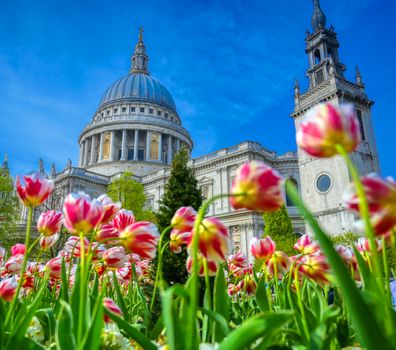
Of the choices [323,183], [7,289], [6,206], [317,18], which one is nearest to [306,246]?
[7,289]

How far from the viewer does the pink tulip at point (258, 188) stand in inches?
47.0

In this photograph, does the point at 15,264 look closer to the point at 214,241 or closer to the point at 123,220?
the point at 123,220

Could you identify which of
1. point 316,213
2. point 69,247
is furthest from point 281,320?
point 316,213

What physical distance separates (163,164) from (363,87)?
114 ft

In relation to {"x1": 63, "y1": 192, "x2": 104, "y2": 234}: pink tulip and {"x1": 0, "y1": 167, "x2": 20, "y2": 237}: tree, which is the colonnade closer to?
{"x1": 0, "y1": 167, "x2": 20, "y2": 237}: tree

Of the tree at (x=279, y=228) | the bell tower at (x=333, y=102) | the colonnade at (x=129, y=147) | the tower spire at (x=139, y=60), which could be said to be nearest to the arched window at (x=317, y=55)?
the bell tower at (x=333, y=102)

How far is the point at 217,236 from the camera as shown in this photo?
1390mm

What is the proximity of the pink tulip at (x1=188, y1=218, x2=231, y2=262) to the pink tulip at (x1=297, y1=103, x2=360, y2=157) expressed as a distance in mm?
491

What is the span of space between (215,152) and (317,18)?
1823 cm

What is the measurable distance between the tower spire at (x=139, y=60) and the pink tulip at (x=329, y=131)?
77748 millimetres

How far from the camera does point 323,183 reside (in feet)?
95.0

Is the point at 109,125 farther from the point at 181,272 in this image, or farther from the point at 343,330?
the point at 343,330

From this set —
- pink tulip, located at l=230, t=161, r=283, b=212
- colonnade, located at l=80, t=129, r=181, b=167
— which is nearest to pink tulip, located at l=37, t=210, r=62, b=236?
pink tulip, located at l=230, t=161, r=283, b=212

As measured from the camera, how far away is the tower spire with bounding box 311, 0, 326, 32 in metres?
35.2
